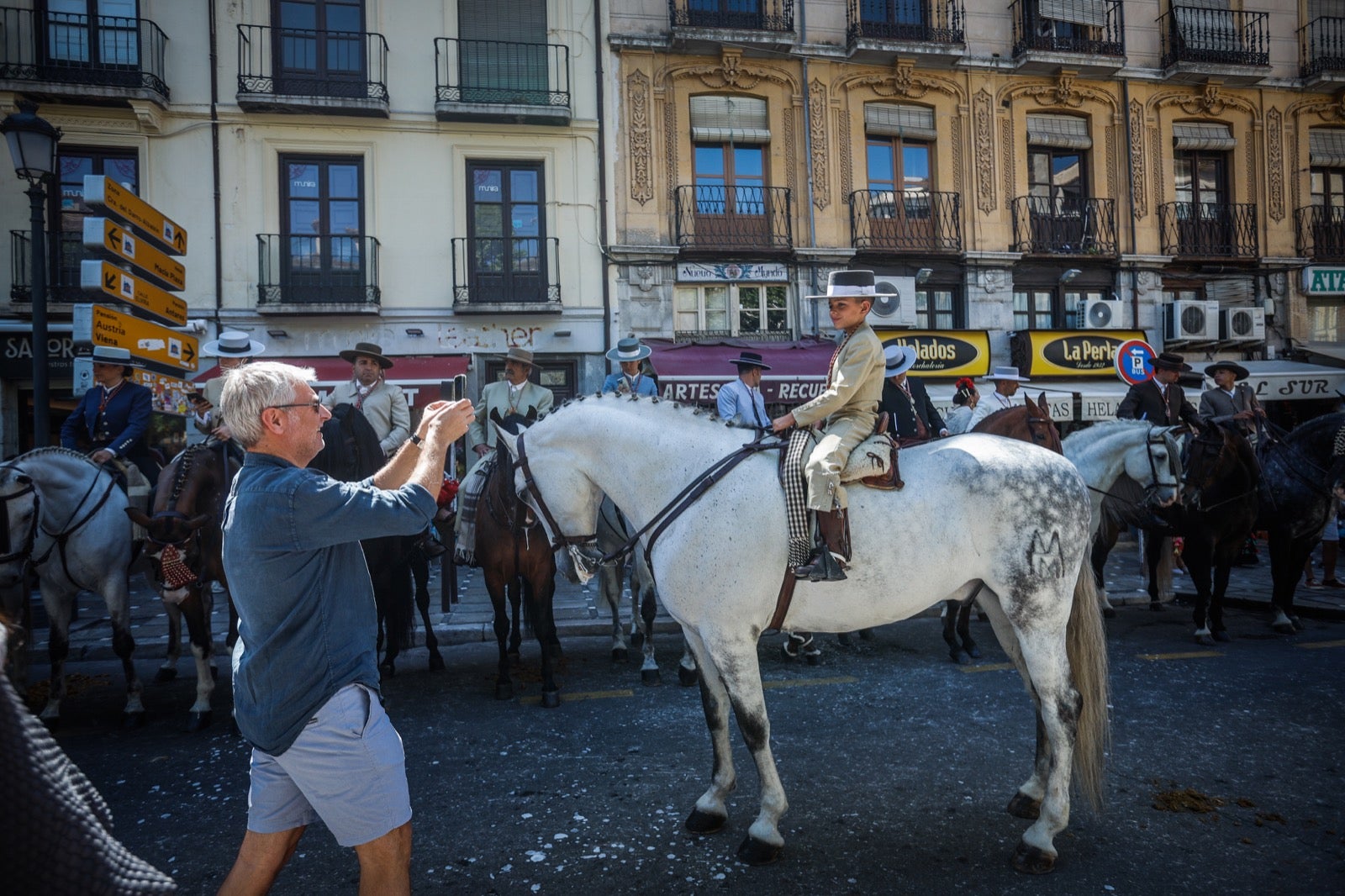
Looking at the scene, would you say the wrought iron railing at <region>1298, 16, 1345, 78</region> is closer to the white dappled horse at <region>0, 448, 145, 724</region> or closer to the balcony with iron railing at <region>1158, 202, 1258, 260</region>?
the balcony with iron railing at <region>1158, 202, 1258, 260</region>

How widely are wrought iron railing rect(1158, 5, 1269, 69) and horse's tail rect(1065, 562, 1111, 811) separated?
752 inches

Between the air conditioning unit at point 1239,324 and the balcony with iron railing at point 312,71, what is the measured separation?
18924 millimetres

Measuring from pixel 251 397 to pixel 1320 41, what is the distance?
25.8 meters

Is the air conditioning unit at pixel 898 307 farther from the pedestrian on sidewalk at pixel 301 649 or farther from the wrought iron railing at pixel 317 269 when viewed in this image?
the pedestrian on sidewalk at pixel 301 649

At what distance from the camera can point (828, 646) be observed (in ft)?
23.0

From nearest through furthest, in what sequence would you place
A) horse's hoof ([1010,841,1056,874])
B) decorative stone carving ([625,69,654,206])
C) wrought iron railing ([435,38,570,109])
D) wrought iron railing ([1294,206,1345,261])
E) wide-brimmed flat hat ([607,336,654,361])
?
horse's hoof ([1010,841,1056,874])
wide-brimmed flat hat ([607,336,654,361])
wrought iron railing ([435,38,570,109])
decorative stone carving ([625,69,654,206])
wrought iron railing ([1294,206,1345,261])

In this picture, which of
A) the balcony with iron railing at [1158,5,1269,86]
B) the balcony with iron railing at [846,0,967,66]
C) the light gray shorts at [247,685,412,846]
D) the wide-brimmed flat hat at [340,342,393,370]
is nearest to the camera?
the light gray shorts at [247,685,412,846]

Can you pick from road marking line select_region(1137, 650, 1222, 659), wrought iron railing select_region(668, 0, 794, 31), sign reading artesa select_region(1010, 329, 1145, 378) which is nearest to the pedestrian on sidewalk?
road marking line select_region(1137, 650, 1222, 659)

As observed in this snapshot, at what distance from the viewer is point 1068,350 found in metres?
17.2

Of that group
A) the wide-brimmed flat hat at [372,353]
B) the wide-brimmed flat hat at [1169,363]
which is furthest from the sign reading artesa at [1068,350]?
the wide-brimmed flat hat at [372,353]

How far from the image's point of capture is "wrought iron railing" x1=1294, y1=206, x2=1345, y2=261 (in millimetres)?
18500

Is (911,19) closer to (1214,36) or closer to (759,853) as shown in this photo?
(1214,36)

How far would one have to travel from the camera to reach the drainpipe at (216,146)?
48.7ft

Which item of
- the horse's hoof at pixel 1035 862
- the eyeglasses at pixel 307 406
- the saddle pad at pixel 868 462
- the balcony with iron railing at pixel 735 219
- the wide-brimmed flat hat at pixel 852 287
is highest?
the balcony with iron railing at pixel 735 219
